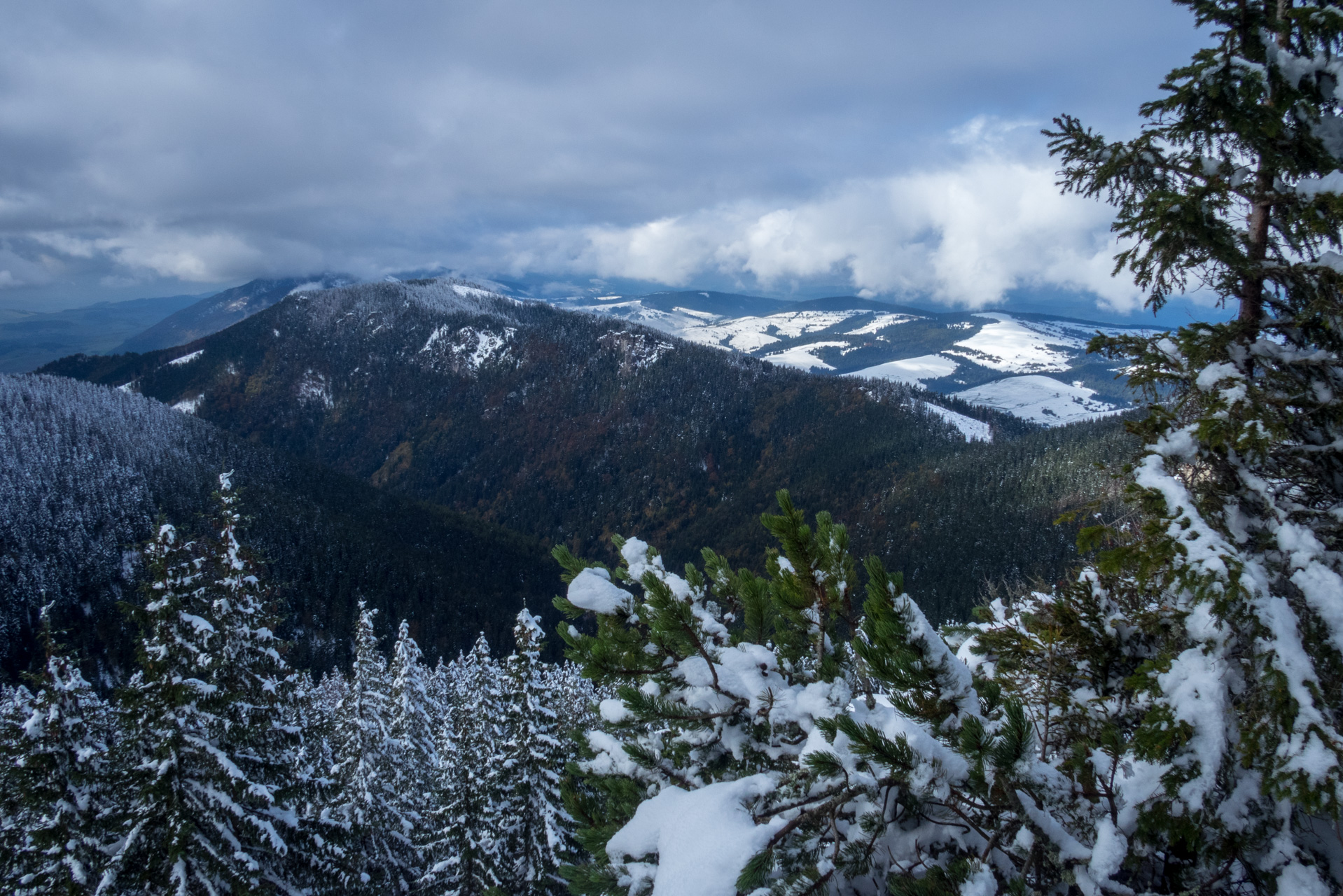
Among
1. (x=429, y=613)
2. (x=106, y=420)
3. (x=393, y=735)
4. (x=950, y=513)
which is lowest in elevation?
(x=429, y=613)

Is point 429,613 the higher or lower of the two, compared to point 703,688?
lower

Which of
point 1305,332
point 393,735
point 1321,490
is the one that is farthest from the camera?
point 393,735

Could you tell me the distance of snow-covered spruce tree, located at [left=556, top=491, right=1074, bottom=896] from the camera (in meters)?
2.88

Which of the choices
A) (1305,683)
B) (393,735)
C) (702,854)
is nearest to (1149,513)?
(1305,683)

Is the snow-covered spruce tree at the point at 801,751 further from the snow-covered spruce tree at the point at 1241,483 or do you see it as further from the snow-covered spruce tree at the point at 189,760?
the snow-covered spruce tree at the point at 189,760

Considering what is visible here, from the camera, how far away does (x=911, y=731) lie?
2.98 meters

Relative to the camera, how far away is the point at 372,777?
21.0 metres

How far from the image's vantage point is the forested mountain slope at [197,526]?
110m

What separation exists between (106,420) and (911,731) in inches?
9514

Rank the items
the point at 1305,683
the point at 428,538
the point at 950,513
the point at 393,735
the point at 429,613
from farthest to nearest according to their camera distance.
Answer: the point at 428,538 < the point at 950,513 < the point at 429,613 < the point at 393,735 < the point at 1305,683

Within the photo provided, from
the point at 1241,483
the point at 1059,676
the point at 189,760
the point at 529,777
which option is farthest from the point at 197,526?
the point at 1241,483

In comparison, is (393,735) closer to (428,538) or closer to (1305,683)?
(1305,683)

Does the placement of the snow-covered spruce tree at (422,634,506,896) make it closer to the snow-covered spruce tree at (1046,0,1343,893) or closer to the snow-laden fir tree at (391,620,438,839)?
the snow-laden fir tree at (391,620,438,839)

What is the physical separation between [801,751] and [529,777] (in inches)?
697
